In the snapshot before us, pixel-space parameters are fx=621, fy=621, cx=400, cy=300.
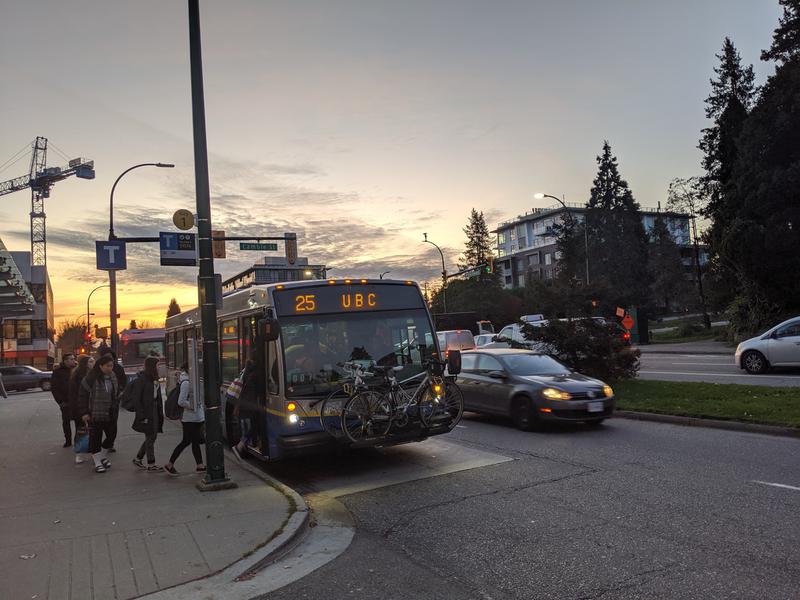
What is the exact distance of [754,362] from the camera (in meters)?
19.1

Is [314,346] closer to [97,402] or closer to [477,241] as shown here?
[97,402]

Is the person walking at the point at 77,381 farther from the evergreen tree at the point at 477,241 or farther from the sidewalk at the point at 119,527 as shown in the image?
the evergreen tree at the point at 477,241

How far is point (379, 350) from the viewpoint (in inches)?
355

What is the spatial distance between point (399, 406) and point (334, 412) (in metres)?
0.91

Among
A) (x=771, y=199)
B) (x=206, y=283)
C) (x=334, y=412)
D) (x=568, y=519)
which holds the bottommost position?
(x=568, y=519)

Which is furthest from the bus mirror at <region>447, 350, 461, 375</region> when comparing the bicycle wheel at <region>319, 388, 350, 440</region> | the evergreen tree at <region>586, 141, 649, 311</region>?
the evergreen tree at <region>586, 141, 649, 311</region>

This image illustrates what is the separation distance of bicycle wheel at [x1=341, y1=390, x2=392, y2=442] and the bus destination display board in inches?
53.9

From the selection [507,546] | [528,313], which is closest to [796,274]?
[528,313]

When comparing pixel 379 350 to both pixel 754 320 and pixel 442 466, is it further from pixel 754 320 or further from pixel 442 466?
pixel 754 320

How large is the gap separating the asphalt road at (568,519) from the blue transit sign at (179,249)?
3964 mm

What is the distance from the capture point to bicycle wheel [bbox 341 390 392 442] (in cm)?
826

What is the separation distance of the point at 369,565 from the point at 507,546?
1.22 metres

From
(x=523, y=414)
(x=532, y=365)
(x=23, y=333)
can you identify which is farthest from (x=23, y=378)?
(x=23, y=333)

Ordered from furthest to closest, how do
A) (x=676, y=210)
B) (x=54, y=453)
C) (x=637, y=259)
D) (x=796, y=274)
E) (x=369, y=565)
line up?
(x=637, y=259), (x=676, y=210), (x=796, y=274), (x=54, y=453), (x=369, y=565)
